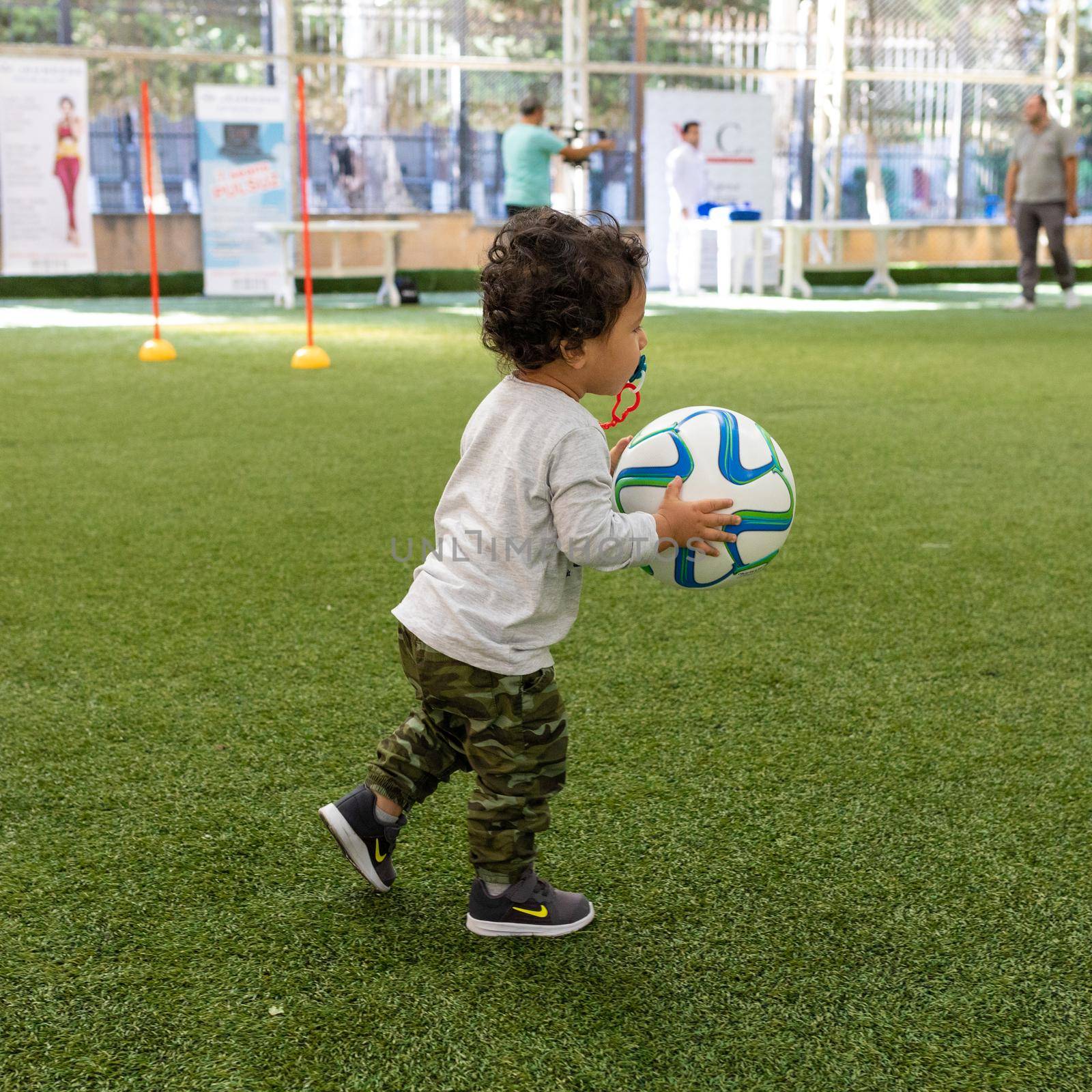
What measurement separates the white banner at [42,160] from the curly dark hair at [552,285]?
12.7 m

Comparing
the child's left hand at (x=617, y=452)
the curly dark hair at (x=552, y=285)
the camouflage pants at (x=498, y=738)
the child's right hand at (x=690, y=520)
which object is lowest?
the camouflage pants at (x=498, y=738)

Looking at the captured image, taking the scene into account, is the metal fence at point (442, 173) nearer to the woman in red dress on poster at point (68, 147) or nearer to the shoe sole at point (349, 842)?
the woman in red dress on poster at point (68, 147)

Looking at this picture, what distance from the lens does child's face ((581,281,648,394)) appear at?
5.09 feet

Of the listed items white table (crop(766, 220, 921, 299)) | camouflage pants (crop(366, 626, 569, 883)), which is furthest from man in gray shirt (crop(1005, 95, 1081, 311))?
camouflage pants (crop(366, 626, 569, 883))

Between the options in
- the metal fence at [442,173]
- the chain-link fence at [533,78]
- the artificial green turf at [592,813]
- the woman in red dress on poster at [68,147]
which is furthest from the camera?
the metal fence at [442,173]

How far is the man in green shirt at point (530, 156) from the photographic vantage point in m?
9.89

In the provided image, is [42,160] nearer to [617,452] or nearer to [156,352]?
[156,352]

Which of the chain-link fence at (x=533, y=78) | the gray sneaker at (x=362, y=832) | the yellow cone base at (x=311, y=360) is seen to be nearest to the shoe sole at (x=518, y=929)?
the gray sneaker at (x=362, y=832)

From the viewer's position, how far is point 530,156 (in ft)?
32.7

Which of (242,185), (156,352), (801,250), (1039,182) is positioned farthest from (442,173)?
(156,352)

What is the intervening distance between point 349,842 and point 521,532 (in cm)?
46

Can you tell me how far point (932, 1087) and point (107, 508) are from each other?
126 inches

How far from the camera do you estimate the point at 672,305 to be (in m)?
12.3

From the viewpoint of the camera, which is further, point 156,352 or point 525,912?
point 156,352
